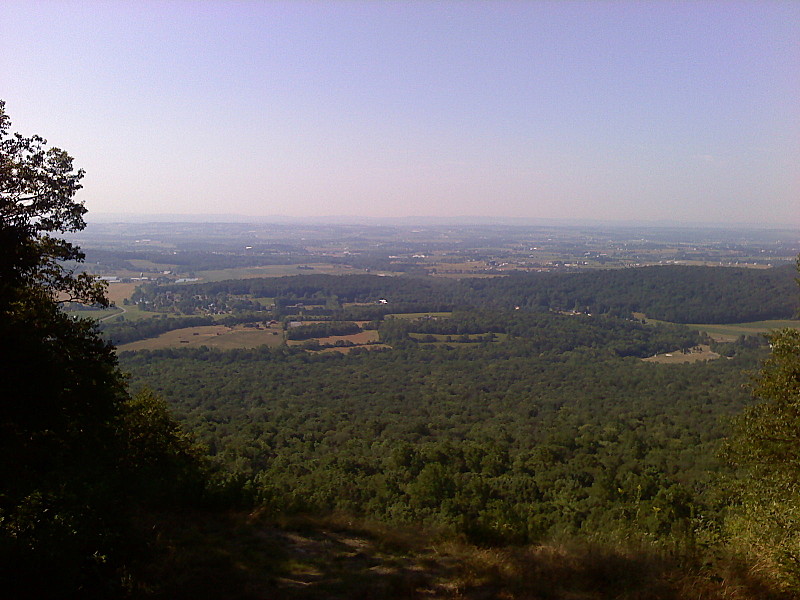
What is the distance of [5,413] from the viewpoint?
18.6ft

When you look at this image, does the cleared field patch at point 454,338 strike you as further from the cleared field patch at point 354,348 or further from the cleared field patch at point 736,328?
the cleared field patch at point 736,328

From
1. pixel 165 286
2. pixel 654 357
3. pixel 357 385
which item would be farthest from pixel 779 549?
pixel 165 286

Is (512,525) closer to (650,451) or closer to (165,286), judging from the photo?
(650,451)

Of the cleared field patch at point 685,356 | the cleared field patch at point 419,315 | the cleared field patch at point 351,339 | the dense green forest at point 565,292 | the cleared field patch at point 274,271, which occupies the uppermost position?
the cleared field patch at point 274,271

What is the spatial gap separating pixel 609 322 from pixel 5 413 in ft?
319

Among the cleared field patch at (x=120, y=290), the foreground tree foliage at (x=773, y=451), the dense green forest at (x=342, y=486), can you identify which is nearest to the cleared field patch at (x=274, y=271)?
the cleared field patch at (x=120, y=290)

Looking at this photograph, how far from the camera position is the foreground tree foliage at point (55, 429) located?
14.9ft

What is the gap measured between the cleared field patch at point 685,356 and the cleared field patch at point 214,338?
5525cm

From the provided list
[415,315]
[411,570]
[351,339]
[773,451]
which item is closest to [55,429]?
[411,570]

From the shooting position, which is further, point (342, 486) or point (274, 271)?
point (274, 271)

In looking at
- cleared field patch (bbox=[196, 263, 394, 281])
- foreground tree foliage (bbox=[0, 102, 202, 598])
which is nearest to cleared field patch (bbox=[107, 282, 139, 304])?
cleared field patch (bbox=[196, 263, 394, 281])

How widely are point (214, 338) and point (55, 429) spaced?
71.1 m

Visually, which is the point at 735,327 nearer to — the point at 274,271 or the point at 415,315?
the point at 415,315

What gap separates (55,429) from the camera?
6.41 m
